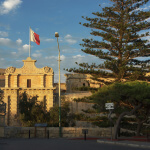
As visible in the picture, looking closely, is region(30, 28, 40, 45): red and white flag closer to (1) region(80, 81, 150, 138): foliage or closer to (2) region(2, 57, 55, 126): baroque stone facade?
(2) region(2, 57, 55, 126): baroque stone facade

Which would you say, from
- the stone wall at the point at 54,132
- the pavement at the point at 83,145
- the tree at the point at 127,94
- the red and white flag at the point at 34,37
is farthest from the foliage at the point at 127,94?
the red and white flag at the point at 34,37

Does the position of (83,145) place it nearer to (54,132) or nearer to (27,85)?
(54,132)

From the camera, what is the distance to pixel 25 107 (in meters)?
41.4

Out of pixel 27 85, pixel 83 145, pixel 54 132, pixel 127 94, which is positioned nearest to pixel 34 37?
pixel 27 85

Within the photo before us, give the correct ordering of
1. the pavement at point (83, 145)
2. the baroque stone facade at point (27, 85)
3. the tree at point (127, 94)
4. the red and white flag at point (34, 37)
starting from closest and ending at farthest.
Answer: the pavement at point (83, 145) → the tree at point (127, 94) → the red and white flag at point (34, 37) → the baroque stone facade at point (27, 85)

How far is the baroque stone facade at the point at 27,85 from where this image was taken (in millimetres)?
50303

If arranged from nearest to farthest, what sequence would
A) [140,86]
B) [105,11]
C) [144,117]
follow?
Answer: [140,86]
[144,117]
[105,11]

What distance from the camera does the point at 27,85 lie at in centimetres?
5141

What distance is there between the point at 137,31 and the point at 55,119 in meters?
15.8

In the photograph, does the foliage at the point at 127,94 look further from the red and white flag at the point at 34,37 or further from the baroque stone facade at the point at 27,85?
the baroque stone facade at the point at 27,85

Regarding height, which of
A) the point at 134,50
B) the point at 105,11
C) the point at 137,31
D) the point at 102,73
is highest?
the point at 105,11

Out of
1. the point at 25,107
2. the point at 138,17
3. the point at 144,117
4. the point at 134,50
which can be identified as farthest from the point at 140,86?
the point at 25,107

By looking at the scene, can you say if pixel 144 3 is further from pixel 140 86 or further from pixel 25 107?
pixel 25 107

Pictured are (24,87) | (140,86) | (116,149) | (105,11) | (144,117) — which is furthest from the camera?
(24,87)
